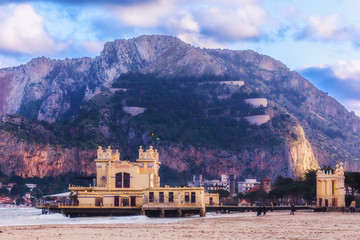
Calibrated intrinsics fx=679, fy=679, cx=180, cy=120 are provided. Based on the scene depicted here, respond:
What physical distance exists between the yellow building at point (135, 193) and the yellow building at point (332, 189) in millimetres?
24963

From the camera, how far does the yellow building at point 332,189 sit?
109125mm

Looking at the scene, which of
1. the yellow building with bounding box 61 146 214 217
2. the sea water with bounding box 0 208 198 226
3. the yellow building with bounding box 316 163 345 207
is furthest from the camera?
the yellow building with bounding box 316 163 345 207

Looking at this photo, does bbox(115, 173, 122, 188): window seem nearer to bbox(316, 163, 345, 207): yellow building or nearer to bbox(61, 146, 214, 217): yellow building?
bbox(61, 146, 214, 217): yellow building

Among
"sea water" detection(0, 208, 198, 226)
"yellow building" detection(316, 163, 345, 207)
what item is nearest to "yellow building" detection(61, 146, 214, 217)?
"sea water" detection(0, 208, 198, 226)

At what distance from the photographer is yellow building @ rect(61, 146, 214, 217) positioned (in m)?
95.5

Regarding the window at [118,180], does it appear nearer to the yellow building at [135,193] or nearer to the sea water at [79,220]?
the yellow building at [135,193]

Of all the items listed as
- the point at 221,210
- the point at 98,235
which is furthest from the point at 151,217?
the point at 98,235

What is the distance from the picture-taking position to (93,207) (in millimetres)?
96938

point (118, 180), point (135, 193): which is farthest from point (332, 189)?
point (118, 180)

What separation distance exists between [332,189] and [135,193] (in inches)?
1342

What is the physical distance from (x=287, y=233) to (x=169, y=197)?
44.6 meters

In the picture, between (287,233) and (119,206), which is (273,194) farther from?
(287,233)

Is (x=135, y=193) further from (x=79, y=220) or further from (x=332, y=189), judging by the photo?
(x=332, y=189)

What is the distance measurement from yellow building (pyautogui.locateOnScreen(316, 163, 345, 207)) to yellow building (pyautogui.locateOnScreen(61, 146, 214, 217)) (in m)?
25.0
